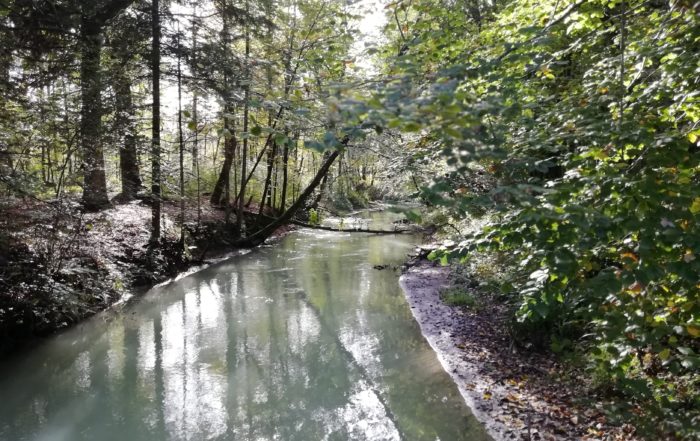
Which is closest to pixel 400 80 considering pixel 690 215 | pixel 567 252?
pixel 567 252

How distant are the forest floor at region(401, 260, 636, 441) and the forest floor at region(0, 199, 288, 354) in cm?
667

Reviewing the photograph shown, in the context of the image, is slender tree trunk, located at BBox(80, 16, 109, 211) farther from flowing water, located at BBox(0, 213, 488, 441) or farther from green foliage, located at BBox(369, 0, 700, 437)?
green foliage, located at BBox(369, 0, 700, 437)

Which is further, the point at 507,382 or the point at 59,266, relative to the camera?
the point at 59,266

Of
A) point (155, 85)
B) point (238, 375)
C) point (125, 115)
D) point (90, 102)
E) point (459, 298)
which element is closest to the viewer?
point (238, 375)

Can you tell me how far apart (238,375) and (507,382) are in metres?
4.08

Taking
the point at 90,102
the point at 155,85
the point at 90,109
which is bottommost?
the point at 90,109

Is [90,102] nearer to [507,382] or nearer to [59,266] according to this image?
[59,266]

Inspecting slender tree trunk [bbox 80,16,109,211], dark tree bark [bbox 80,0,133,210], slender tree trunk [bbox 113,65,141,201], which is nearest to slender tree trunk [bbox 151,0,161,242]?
slender tree trunk [bbox 113,65,141,201]

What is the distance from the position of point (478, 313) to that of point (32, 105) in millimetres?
9139

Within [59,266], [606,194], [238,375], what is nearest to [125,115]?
[59,266]

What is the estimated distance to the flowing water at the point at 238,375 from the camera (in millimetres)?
5660

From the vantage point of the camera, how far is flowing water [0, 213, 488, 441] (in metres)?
5.66

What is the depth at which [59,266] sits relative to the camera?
790 cm

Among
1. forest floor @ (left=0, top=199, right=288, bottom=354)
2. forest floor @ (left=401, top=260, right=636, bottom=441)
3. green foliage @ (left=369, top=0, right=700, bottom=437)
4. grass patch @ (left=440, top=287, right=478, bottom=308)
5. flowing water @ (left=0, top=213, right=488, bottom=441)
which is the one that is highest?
green foliage @ (left=369, top=0, right=700, bottom=437)
